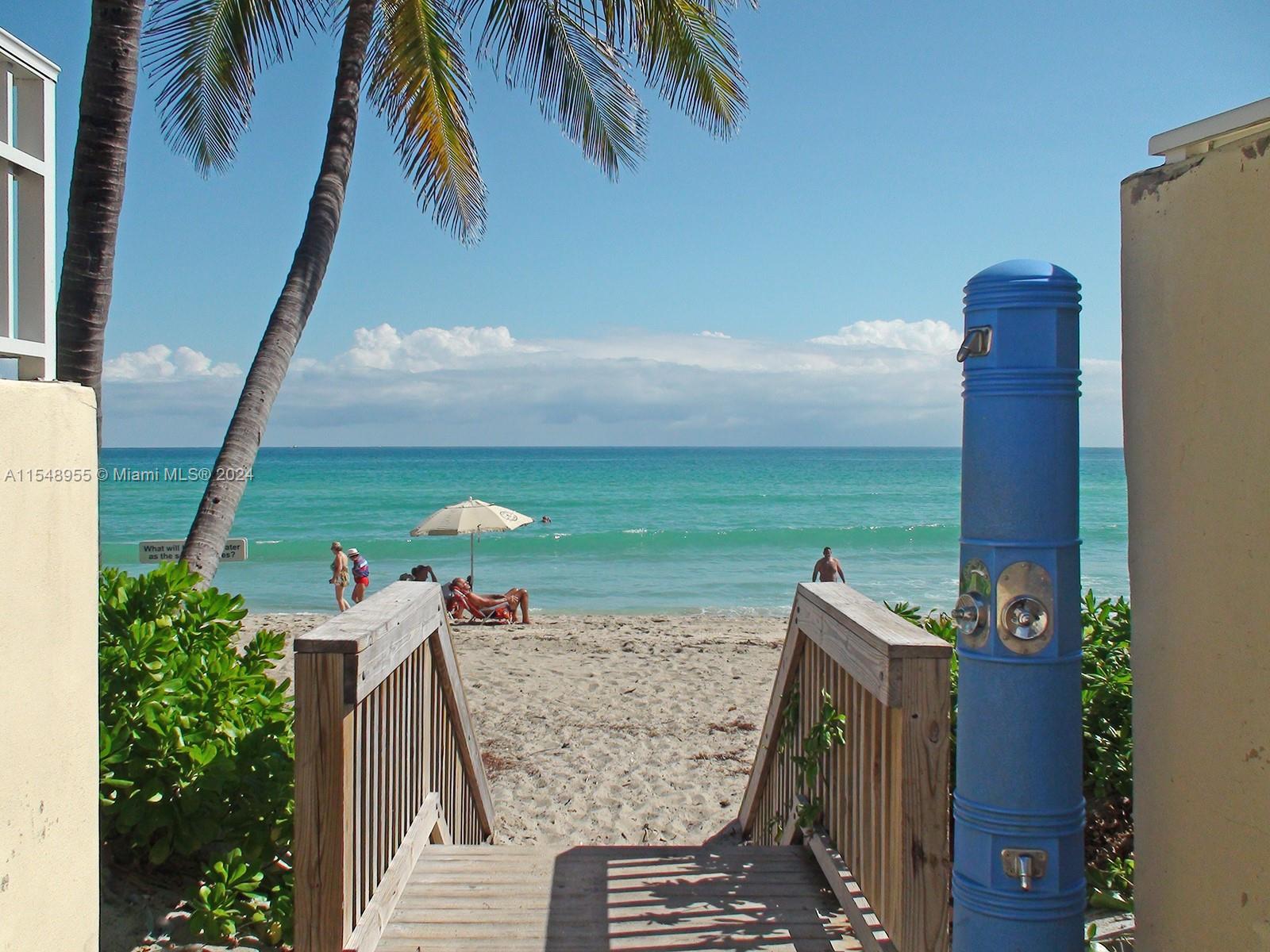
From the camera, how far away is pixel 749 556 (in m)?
28.6

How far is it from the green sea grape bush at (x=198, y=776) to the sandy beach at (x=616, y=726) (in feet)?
8.51

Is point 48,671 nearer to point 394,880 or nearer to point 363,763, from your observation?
point 363,763

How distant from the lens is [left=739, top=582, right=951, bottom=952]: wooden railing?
8.34 feet

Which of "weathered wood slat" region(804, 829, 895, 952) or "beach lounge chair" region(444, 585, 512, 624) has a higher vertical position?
"weathered wood slat" region(804, 829, 895, 952)

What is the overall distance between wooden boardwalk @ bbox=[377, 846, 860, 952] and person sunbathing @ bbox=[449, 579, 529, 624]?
39.5 ft

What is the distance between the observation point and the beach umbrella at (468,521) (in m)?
16.5

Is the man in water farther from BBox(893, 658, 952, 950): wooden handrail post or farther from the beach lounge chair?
BBox(893, 658, 952, 950): wooden handrail post

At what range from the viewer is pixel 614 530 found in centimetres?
3716

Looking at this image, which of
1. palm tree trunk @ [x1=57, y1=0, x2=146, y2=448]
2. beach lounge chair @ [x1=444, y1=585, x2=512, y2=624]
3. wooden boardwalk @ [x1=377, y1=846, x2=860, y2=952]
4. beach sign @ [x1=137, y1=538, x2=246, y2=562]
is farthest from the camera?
beach lounge chair @ [x1=444, y1=585, x2=512, y2=624]

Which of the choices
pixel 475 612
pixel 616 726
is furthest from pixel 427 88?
pixel 475 612

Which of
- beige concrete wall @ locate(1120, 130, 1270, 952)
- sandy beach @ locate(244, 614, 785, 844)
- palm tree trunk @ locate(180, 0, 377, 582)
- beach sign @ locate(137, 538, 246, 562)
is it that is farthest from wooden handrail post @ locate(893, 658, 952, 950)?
beach sign @ locate(137, 538, 246, 562)

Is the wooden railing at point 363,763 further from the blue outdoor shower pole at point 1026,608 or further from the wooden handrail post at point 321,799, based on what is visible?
the blue outdoor shower pole at point 1026,608

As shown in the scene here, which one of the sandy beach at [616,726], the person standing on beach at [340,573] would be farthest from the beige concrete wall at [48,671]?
the person standing on beach at [340,573]

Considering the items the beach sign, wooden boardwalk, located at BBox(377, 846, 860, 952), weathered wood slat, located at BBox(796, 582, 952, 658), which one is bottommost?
wooden boardwalk, located at BBox(377, 846, 860, 952)
